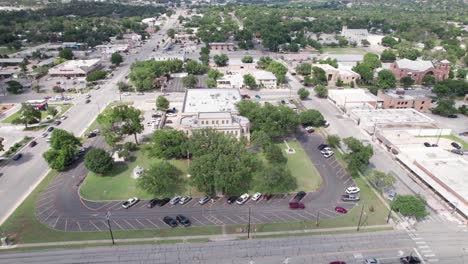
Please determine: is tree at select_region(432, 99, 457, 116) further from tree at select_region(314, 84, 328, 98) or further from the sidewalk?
the sidewalk

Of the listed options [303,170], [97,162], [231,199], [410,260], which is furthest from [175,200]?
[410,260]

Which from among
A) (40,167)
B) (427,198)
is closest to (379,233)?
(427,198)

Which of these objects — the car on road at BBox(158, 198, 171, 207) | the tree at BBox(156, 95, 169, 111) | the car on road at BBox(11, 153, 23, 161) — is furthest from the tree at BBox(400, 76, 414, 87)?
the car on road at BBox(11, 153, 23, 161)

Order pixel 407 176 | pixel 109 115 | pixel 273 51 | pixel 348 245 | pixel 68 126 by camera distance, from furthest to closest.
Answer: pixel 273 51, pixel 68 126, pixel 109 115, pixel 407 176, pixel 348 245

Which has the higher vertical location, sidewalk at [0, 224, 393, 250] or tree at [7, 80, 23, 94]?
tree at [7, 80, 23, 94]

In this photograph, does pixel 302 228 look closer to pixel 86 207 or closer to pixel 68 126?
pixel 86 207

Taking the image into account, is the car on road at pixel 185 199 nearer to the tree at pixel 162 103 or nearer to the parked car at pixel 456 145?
the tree at pixel 162 103
